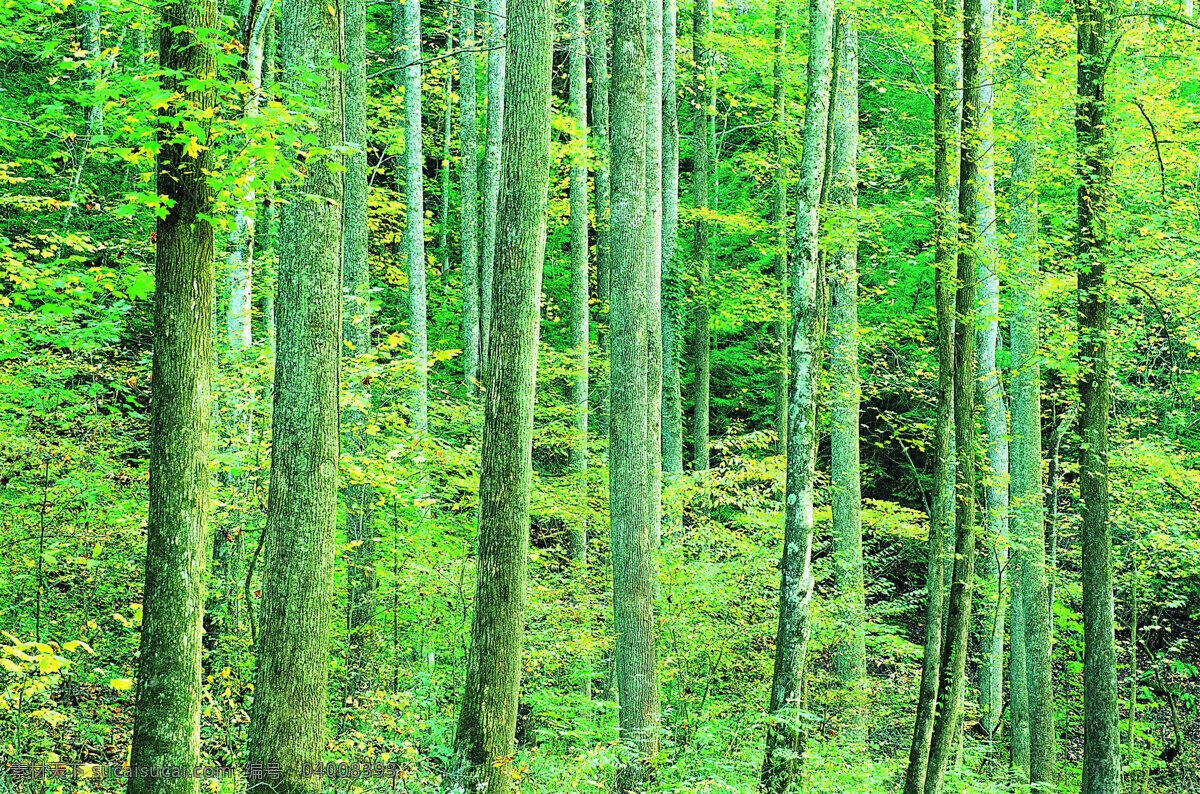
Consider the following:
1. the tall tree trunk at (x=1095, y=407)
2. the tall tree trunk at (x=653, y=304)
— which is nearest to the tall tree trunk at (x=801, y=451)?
the tall tree trunk at (x=653, y=304)

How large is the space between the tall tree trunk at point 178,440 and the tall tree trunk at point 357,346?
277cm

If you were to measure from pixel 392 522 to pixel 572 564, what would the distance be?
3968mm

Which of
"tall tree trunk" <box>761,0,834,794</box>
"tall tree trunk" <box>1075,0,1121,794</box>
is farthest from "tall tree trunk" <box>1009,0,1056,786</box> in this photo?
"tall tree trunk" <box>761,0,834,794</box>

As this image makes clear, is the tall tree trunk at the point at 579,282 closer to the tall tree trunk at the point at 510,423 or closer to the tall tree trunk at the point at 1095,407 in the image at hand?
the tall tree trunk at the point at 510,423

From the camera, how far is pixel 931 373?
15.5m

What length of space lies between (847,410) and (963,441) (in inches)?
129

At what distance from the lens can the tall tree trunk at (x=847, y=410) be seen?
1002cm

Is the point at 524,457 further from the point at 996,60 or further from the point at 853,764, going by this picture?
the point at 996,60

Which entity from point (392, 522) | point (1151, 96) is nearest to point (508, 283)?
point (392, 522)

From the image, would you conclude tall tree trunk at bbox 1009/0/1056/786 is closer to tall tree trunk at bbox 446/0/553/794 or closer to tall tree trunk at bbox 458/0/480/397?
tall tree trunk at bbox 446/0/553/794

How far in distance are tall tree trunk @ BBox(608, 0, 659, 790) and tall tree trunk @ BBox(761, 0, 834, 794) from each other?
112cm

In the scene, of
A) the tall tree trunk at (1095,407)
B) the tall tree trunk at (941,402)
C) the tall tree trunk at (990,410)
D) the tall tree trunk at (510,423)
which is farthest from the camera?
the tall tree trunk at (990,410)

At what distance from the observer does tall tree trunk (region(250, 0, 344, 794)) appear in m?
5.05

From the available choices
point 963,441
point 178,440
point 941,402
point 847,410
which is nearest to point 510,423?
point 178,440
